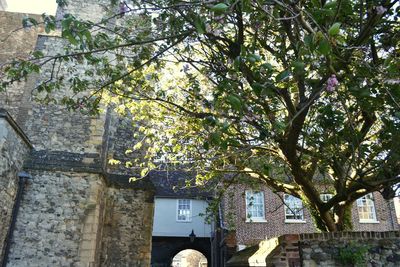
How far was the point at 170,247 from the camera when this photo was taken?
26.5m

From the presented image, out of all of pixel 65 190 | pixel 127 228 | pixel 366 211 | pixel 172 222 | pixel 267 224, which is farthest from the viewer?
pixel 172 222

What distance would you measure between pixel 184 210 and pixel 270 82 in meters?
22.7

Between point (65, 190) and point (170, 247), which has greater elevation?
point (65, 190)

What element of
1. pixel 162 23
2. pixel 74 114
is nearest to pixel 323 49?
pixel 162 23

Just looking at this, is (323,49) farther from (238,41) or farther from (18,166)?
(18,166)

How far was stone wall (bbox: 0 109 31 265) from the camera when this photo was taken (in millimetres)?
9258

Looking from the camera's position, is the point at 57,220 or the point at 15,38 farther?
the point at 15,38

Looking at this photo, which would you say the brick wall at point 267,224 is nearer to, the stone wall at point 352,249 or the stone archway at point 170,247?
the stone archway at point 170,247

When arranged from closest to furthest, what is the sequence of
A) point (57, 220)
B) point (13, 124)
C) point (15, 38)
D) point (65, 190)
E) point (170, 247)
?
point (13, 124) → point (57, 220) → point (65, 190) → point (15, 38) → point (170, 247)

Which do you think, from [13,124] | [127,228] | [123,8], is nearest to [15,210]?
[13,124]

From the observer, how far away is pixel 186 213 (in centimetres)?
2608

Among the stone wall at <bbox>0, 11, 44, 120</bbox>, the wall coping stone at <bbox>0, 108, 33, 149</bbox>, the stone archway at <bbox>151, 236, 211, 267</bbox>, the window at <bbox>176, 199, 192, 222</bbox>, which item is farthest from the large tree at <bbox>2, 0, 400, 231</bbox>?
the stone archway at <bbox>151, 236, 211, 267</bbox>

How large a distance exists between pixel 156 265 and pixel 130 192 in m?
15.3

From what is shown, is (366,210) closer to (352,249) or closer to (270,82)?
(352,249)
